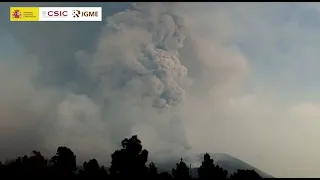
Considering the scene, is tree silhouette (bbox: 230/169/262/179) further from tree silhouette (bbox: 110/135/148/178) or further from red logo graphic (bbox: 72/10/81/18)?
red logo graphic (bbox: 72/10/81/18)

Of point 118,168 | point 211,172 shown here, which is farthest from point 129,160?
point 211,172

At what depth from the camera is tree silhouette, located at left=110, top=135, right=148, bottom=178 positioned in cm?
1956

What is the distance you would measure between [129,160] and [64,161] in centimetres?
378

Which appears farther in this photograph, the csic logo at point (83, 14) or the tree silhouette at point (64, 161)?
the tree silhouette at point (64, 161)

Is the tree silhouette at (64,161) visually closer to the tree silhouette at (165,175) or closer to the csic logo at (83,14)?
the tree silhouette at (165,175)

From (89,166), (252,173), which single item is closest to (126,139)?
(89,166)

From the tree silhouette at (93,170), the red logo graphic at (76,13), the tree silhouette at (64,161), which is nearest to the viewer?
the red logo graphic at (76,13)

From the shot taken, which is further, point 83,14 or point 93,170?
point 93,170

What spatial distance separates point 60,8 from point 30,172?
8.46 metres

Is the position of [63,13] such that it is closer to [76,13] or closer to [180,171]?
[76,13]

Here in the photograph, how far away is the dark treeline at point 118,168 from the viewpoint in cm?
1889

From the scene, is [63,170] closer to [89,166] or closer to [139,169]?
[89,166]

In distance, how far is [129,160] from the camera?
68.2 ft

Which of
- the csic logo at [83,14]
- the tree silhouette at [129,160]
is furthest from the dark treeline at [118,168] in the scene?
the csic logo at [83,14]
